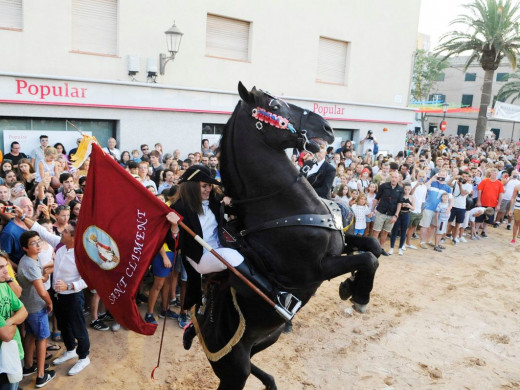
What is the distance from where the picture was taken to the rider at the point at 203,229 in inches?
135

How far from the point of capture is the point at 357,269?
350cm

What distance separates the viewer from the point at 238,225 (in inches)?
144

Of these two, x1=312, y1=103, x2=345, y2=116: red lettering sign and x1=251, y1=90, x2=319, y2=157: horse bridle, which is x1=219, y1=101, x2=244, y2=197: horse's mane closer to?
x1=251, y1=90, x2=319, y2=157: horse bridle

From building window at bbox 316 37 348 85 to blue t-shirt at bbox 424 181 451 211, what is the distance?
23.3ft

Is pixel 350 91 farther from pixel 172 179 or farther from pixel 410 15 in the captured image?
pixel 172 179

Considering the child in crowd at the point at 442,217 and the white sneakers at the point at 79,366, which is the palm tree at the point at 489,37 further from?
the white sneakers at the point at 79,366

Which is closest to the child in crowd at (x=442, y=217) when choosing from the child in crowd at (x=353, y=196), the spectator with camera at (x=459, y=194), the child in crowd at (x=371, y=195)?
the spectator with camera at (x=459, y=194)

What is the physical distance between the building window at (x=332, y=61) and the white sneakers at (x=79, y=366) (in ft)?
45.6

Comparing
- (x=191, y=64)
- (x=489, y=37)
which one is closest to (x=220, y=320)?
(x=191, y=64)

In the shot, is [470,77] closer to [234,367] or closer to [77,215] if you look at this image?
[77,215]

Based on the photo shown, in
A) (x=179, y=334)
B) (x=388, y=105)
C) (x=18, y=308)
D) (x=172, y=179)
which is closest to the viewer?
(x=18, y=308)

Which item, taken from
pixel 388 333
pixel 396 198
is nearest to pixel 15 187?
pixel 388 333

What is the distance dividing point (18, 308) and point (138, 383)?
1.71 meters

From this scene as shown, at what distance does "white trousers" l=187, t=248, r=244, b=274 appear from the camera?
339cm
